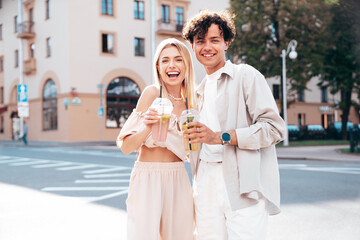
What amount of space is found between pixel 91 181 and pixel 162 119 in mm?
7444

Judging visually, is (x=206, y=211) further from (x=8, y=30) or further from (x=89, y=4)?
(x=8, y=30)

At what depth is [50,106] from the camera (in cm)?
3089

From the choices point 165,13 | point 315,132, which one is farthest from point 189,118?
point 165,13

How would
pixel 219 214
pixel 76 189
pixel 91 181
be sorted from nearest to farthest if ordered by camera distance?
1. pixel 219 214
2. pixel 76 189
3. pixel 91 181

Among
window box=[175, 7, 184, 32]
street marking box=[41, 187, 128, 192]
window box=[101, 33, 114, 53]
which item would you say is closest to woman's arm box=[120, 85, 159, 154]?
street marking box=[41, 187, 128, 192]

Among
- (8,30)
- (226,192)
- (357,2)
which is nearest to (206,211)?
(226,192)

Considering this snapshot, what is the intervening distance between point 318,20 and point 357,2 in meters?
16.1

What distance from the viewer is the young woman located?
2.62 m

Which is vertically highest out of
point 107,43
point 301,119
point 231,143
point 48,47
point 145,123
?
point 107,43

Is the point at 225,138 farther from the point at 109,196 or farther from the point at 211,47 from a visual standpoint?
the point at 109,196

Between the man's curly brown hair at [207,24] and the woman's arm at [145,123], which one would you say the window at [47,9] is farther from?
the man's curly brown hair at [207,24]

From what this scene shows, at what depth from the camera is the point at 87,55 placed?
29.4 m

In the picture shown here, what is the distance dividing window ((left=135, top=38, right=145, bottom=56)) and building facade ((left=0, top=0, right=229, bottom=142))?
8 cm

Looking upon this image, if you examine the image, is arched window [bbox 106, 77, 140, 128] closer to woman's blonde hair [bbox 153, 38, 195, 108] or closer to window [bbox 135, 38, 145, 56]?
window [bbox 135, 38, 145, 56]
